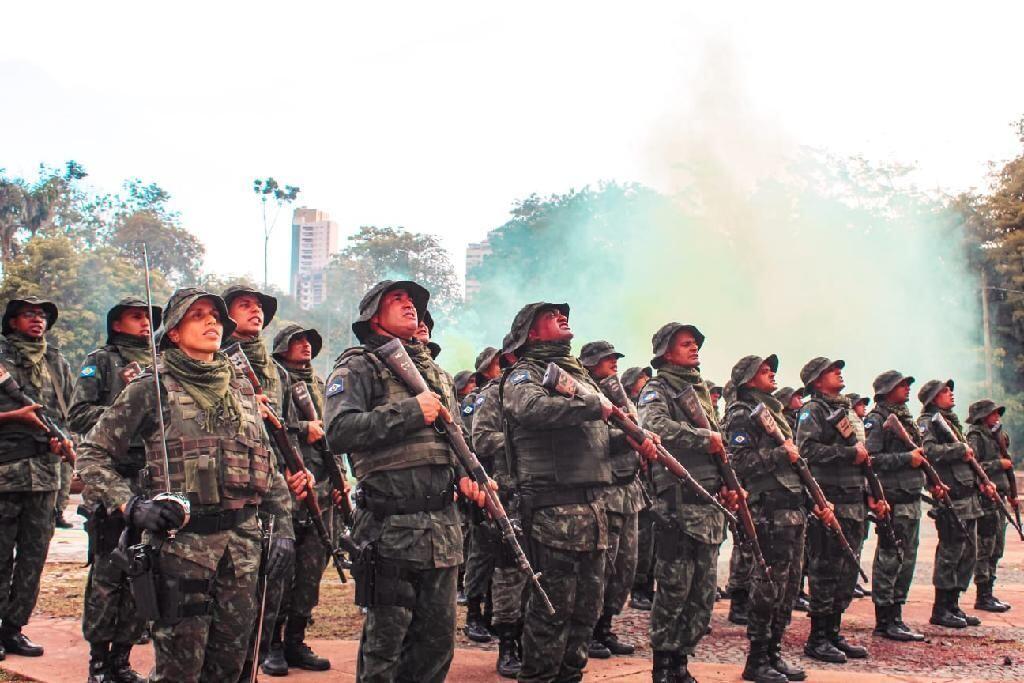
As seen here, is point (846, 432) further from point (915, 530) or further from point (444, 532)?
point (444, 532)

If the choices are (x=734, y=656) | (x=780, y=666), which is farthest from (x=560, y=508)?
(x=734, y=656)

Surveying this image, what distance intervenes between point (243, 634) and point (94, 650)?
2021mm

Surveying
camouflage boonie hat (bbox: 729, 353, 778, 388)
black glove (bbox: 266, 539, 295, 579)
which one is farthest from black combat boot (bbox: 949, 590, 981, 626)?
black glove (bbox: 266, 539, 295, 579)

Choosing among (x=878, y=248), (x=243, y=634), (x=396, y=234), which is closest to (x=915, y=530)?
(x=243, y=634)

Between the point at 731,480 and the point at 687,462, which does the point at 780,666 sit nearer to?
the point at 731,480

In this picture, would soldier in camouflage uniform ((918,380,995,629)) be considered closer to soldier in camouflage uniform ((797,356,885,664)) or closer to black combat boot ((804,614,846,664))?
soldier in camouflage uniform ((797,356,885,664))

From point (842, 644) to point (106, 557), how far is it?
560cm

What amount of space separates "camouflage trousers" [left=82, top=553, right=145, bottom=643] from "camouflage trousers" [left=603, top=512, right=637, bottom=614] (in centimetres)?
304

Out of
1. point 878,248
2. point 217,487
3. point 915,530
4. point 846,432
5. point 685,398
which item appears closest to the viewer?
point 217,487

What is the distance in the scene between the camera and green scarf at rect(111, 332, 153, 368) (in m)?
6.41

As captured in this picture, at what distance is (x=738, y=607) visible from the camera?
9.63 meters

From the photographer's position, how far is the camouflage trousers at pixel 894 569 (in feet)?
28.7

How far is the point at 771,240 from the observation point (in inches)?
1638

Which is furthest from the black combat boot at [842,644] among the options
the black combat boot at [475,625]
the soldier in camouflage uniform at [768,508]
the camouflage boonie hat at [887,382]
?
→ the black combat boot at [475,625]
